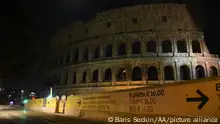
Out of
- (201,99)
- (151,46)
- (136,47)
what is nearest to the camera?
(201,99)

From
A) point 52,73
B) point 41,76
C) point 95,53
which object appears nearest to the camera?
A: point 95,53

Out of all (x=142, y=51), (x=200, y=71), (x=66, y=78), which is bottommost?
(x=66, y=78)

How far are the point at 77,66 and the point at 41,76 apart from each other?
1532cm

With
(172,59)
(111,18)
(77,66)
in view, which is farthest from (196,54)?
(77,66)

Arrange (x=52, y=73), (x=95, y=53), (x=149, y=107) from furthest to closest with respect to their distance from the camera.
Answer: (x=52, y=73), (x=95, y=53), (x=149, y=107)

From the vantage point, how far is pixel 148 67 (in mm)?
29922

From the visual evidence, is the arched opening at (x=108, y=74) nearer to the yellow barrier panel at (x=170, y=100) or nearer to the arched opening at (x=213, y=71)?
the arched opening at (x=213, y=71)

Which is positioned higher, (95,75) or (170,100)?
(95,75)

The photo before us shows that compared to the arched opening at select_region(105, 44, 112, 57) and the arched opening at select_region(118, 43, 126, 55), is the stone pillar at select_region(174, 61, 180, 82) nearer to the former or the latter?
the arched opening at select_region(118, 43, 126, 55)

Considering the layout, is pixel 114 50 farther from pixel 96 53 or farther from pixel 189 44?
pixel 189 44

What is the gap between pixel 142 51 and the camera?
3016 cm

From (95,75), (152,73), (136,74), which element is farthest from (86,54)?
(152,73)

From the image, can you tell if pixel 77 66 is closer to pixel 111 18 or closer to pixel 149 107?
pixel 111 18

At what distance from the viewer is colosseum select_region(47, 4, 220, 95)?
29.6m
